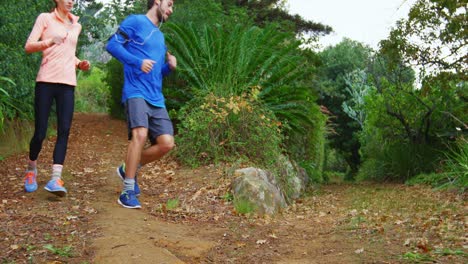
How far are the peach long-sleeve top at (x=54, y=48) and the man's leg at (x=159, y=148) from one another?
918 mm

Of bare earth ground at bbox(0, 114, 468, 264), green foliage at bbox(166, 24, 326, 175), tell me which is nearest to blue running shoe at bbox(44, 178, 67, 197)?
bare earth ground at bbox(0, 114, 468, 264)

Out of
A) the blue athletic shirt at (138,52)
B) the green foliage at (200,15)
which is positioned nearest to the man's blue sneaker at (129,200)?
the blue athletic shirt at (138,52)

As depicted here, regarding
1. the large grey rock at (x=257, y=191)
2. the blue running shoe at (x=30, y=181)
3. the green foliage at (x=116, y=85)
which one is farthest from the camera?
the green foliage at (x=116, y=85)

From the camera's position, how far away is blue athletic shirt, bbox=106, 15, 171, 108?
5.04 metres

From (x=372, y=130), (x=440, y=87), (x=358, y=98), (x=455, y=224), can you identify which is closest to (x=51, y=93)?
(x=455, y=224)

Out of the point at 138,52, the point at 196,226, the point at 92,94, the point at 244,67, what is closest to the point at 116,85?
the point at 244,67

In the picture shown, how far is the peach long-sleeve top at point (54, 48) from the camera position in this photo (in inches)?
202

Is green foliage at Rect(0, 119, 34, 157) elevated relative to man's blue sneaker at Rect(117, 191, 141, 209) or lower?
elevated

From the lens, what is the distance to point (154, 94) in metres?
5.14

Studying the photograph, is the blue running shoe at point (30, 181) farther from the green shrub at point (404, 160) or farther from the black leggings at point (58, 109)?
the green shrub at point (404, 160)

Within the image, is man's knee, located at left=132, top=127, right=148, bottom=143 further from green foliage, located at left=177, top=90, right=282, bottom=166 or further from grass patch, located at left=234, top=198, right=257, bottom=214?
green foliage, located at left=177, top=90, right=282, bottom=166

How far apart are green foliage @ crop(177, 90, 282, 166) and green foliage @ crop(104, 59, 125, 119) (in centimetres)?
422

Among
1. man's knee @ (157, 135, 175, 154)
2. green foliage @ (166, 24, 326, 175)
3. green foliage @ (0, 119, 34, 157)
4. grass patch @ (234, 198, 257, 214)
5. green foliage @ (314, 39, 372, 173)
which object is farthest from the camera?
green foliage @ (314, 39, 372, 173)

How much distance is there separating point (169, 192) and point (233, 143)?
1.34 metres
